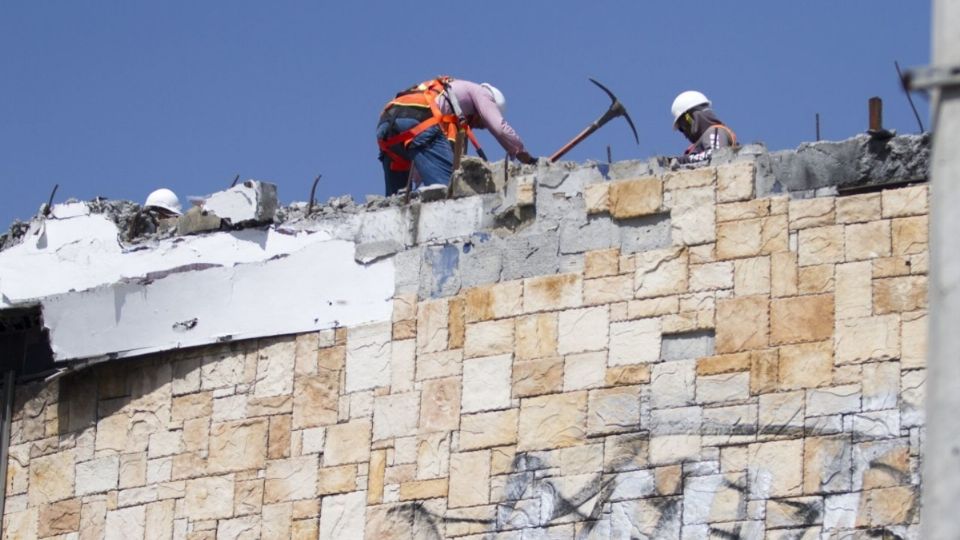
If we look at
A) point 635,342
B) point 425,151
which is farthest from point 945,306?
point 425,151

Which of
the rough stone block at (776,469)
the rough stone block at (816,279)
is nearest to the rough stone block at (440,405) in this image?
the rough stone block at (776,469)

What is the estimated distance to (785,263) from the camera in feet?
38.5

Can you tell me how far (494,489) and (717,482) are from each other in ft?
4.91

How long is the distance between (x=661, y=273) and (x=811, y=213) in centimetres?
101

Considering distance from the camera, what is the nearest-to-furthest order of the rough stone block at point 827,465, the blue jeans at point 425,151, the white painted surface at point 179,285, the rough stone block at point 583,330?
the rough stone block at point 827,465 → the rough stone block at point 583,330 → the white painted surface at point 179,285 → the blue jeans at point 425,151

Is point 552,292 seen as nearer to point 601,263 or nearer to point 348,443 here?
point 601,263

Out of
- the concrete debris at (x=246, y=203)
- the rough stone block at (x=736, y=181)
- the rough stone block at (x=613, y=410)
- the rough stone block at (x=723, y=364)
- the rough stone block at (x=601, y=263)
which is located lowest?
the rough stone block at (x=613, y=410)

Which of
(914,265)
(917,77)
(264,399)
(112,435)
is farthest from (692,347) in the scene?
(917,77)

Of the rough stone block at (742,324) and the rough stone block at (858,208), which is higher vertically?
the rough stone block at (858,208)

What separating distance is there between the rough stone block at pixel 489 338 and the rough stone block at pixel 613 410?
758 millimetres

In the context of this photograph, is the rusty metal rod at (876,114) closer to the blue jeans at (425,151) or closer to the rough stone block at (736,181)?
the rough stone block at (736,181)

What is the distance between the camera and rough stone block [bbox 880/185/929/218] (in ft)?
37.7

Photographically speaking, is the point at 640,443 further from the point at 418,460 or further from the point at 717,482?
the point at 418,460

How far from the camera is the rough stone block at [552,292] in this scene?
40.7ft
